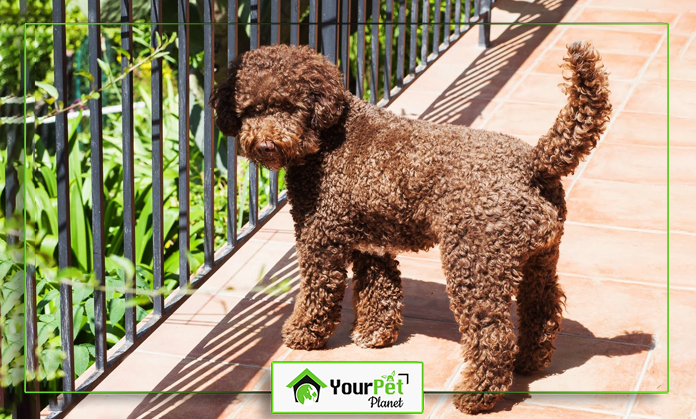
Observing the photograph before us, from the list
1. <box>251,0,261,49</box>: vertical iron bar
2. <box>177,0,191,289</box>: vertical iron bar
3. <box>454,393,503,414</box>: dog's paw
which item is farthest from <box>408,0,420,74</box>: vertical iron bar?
<box>454,393,503,414</box>: dog's paw

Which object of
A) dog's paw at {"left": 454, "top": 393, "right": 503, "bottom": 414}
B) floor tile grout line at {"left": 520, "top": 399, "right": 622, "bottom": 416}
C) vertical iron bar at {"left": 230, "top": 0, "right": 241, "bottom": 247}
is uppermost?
vertical iron bar at {"left": 230, "top": 0, "right": 241, "bottom": 247}

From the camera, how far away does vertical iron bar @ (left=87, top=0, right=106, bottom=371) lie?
2602 mm

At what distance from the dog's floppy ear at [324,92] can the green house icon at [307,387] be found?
30.5 inches

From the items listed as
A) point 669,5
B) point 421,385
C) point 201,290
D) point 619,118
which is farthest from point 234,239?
point 669,5

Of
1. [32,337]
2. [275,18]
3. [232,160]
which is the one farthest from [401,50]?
[32,337]

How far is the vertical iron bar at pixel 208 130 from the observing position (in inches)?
129

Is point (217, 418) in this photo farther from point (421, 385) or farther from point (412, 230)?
point (412, 230)

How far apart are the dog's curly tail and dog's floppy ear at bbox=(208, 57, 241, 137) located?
937mm

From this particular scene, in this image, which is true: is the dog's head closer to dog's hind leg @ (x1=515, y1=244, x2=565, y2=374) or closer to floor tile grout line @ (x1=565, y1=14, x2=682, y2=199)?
dog's hind leg @ (x1=515, y1=244, x2=565, y2=374)

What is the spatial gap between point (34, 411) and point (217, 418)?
0.58m

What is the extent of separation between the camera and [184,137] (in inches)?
127

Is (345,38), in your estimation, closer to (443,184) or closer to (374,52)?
(374,52)

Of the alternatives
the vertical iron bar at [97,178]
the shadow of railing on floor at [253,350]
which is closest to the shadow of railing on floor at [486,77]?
the shadow of railing on floor at [253,350]

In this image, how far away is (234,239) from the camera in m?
3.82
